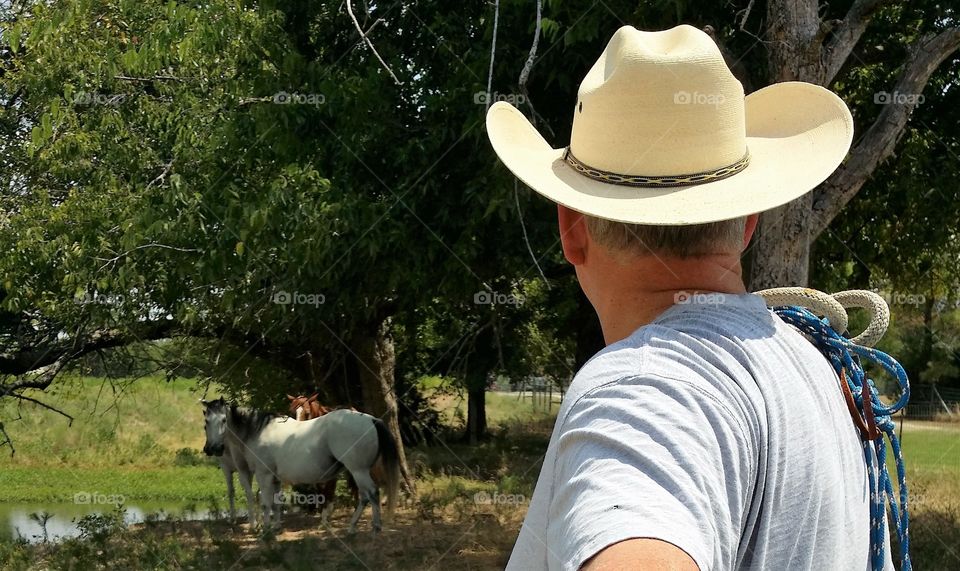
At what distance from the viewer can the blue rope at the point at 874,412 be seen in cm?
120

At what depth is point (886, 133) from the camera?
20.0 ft

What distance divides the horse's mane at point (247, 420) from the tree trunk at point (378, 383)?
133cm

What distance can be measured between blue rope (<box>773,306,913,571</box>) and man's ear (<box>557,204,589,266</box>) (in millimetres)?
329

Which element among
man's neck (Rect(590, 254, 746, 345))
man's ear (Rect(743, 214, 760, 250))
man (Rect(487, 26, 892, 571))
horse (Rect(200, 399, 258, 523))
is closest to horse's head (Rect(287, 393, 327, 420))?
horse (Rect(200, 399, 258, 523))

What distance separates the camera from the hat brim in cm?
115

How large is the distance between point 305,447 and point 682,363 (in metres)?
9.87

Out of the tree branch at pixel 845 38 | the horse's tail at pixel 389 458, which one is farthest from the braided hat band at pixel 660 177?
the horse's tail at pixel 389 458

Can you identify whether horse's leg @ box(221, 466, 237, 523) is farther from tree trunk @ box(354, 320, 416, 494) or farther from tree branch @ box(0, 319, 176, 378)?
tree branch @ box(0, 319, 176, 378)

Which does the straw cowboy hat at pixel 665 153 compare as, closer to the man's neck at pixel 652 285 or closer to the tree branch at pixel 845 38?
the man's neck at pixel 652 285

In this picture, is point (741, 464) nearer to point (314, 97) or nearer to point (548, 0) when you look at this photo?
point (548, 0)

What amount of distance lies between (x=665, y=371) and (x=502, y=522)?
32.5ft

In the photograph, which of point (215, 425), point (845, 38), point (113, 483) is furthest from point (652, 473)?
point (113, 483)

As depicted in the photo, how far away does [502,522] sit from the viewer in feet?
34.6

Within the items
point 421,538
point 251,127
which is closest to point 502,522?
point 421,538
